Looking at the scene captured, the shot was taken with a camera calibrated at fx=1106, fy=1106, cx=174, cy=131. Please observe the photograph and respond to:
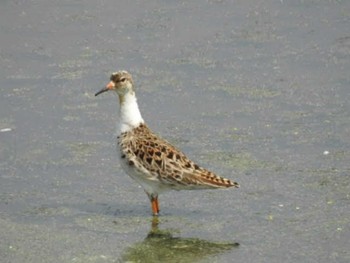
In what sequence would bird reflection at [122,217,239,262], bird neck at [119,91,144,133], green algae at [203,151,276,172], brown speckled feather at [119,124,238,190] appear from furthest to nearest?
green algae at [203,151,276,172] < bird neck at [119,91,144,133] < brown speckled feather at [119,124,238,190] < bird reflection at [122,217,239,262]

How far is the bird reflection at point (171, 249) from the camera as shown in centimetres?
848

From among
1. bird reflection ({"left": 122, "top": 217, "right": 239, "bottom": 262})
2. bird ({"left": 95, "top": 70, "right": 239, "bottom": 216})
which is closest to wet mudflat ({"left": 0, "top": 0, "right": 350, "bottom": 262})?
bird reflection ({"left": 122, "top": 217, "right": 239, "bottom": 262})

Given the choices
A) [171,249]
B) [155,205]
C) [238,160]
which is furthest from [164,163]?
[238,160]

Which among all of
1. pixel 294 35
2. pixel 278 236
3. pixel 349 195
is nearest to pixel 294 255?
pixel 278 236

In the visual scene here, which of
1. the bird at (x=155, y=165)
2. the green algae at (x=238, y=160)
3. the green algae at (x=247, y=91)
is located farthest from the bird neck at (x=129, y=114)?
the green algae at (x=247, y=91)

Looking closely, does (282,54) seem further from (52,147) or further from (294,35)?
(52,147)

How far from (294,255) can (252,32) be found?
500 centimetres

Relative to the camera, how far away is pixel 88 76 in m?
12.1

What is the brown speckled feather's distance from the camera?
30.3 ft

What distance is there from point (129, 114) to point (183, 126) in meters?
1.37

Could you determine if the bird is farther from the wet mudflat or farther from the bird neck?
the wet mudflat

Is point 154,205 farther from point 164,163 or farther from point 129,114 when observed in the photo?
point 129,114

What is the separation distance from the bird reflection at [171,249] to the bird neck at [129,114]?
1.19 metres

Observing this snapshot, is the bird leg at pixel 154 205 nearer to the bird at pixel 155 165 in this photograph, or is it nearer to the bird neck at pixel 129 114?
the bird at pixel 155 165
